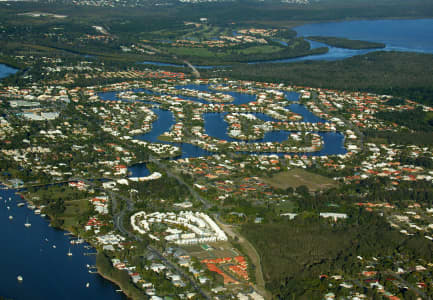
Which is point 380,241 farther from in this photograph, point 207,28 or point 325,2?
point 325,2

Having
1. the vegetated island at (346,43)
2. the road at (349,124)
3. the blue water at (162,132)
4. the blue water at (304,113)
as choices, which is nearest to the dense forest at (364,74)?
the road at (349,124)

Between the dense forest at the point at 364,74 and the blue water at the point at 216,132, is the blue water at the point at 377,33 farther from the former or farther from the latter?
the blue water at the point at 216,132

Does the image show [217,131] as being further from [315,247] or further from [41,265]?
[41,265]

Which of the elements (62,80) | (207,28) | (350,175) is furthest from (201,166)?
(207,28)

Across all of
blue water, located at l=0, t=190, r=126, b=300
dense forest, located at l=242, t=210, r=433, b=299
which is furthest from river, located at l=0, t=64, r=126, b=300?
dense forest, located at l=242, t=210, r=433, b=299

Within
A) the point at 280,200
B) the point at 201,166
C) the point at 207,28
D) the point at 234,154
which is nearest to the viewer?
the point at 280,200

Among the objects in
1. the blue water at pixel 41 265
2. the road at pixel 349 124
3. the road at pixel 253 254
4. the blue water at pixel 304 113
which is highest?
the road at pixel 253 254

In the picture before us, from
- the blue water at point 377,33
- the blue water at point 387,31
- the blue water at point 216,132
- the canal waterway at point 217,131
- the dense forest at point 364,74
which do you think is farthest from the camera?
the blue water at point 387,31
